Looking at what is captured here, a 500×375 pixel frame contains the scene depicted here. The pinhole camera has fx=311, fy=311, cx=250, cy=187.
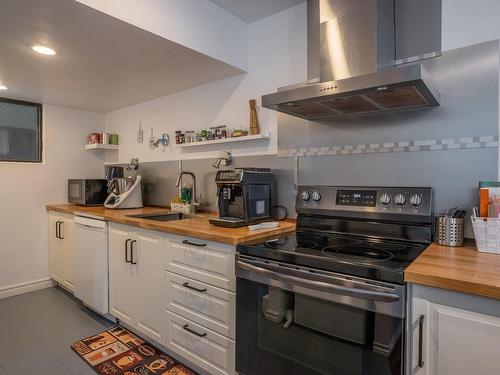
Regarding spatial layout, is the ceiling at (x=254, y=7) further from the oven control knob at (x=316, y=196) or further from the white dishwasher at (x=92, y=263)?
the white dishwasher at (x=92, y=263)

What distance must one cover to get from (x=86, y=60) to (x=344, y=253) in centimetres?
210

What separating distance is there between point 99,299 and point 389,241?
7.14ft

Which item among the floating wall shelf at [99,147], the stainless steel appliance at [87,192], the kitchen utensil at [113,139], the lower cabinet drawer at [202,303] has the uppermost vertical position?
the kitchen utensil at [113,139]

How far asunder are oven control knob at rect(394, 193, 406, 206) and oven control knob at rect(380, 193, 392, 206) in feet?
0.11

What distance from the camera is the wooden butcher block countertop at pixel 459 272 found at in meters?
0.91

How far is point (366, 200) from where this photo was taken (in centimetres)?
166

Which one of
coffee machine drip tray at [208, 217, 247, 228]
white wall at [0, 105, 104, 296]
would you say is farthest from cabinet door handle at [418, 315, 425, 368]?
white wall at [0, 105, 104, 296]

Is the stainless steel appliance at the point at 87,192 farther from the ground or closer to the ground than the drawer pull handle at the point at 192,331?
farther from the ground

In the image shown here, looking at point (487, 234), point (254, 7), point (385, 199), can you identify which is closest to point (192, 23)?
point (254, 7)

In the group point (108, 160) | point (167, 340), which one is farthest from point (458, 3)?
point (108, 160)

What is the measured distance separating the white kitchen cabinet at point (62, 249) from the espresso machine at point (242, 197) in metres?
1.72

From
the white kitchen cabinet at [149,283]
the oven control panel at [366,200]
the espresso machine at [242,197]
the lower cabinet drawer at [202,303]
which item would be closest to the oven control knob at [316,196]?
the oven control panel at [366,200]

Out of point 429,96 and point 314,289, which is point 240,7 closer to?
point 429,96

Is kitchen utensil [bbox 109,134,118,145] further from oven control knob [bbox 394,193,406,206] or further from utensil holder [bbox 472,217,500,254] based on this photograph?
utensil holder [bbox 472,217,500,254]
